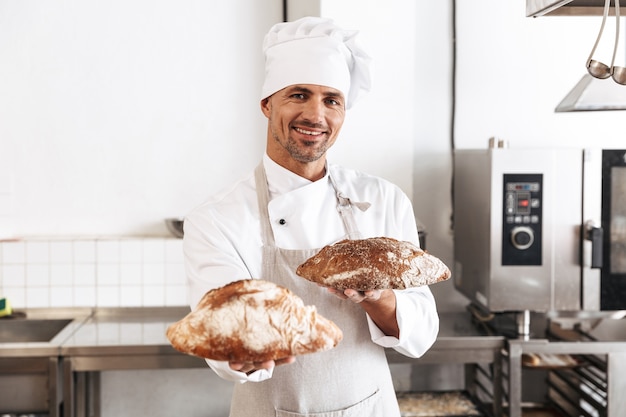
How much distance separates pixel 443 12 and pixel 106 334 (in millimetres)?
2100

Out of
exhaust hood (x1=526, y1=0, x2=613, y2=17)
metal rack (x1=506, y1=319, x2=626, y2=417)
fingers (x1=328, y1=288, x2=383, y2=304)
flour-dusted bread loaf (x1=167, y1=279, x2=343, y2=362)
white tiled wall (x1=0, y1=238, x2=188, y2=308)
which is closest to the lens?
flour-dusted bread loaf (x1=167, y1=279, x2=343, y2=362)

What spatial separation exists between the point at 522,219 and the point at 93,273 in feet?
6.15

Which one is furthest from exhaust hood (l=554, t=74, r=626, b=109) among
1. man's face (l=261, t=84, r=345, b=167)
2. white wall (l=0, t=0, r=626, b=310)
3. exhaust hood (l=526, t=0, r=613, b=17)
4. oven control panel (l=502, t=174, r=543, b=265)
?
man's face (l=261, t=84, r=345, b=167)

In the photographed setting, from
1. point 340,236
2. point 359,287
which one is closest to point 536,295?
point 340,236

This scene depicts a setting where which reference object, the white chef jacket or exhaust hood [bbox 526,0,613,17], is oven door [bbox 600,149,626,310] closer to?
the white chef jacket

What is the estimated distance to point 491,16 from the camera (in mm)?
3420

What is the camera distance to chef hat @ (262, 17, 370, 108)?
1.75 meters

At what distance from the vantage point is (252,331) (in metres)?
1.15

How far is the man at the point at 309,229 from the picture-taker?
5.71 ft

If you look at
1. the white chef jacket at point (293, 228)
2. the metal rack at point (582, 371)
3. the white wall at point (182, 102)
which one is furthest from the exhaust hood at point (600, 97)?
the white chef jacket at point (293, 228)

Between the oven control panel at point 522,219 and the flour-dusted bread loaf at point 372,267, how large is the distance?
153 centimetres

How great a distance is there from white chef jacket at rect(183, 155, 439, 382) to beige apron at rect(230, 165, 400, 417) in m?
0.05

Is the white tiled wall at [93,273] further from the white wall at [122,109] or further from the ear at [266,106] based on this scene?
the ear at [266,106]

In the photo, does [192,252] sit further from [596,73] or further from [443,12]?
[443,12]
